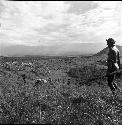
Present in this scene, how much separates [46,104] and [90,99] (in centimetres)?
160

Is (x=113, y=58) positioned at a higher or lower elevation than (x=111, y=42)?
lower

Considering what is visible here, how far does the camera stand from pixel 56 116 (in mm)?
6641

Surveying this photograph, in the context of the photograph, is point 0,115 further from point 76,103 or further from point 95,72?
point 95,72

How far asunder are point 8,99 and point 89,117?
9.68 ft

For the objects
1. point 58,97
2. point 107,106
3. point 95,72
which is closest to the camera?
point 107,106

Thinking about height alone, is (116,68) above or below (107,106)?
above

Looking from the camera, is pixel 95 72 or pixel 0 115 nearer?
pixel 0 115

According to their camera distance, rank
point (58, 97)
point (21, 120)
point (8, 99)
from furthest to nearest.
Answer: point (58, 97)
point (8, 99)
point (21, 120)

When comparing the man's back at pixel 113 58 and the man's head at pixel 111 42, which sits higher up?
A: the man's head at pixel 111 42

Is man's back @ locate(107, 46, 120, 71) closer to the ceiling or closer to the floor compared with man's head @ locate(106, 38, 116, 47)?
closer to the floor

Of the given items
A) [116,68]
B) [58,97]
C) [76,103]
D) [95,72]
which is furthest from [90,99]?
[95,72]

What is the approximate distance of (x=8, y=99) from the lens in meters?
8.33

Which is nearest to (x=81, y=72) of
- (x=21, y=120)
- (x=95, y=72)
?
(x=95, y=72)

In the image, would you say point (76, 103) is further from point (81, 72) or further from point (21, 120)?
point (81, 72)
